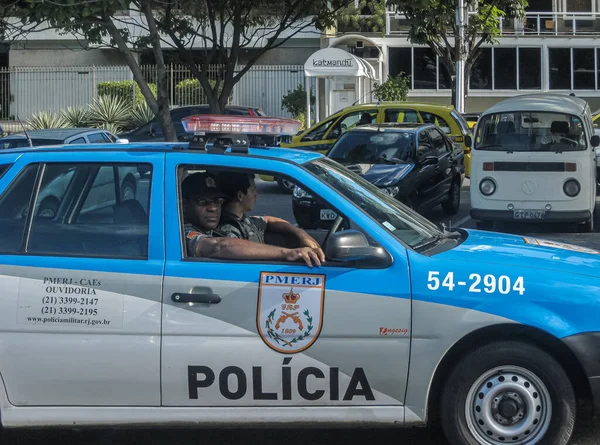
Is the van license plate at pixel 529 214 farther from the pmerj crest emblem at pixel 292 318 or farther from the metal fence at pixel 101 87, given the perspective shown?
the metal fence at pixel 101 87

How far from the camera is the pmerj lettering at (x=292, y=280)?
14.6 feet

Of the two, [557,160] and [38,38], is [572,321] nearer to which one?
[557,160]

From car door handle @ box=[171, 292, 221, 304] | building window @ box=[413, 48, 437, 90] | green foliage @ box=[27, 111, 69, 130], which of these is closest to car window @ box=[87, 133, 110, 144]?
car door handle @ box=[171, 292, 221, 304]

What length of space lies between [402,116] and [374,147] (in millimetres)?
4142

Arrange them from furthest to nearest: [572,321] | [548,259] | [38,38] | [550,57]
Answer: [38,38]
[550,57]
[548,259]
[572,321]

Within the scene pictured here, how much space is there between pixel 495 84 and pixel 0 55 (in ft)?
69.2

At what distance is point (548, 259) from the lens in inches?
187

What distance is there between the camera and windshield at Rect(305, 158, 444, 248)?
4.79 metres

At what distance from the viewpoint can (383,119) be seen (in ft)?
60.6

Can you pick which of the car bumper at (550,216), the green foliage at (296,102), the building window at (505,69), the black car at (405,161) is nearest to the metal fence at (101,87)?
the green foliage at (296,102)

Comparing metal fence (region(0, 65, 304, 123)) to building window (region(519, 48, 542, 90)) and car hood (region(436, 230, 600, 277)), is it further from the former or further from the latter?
car hood (region(436, 230, 600, 277))

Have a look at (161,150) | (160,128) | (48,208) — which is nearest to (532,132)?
(161,150)

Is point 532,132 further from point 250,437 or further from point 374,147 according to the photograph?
point 250,437

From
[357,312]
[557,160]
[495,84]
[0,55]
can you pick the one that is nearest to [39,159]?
[357,312]
